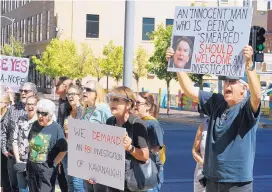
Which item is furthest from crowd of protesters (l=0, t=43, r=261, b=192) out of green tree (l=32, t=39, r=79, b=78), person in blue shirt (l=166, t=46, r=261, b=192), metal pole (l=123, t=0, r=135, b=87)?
green tree (l=32, t=39, r=79, b=78)

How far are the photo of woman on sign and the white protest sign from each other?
2.94 feet

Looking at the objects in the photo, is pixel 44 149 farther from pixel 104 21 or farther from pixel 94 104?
pixel 104 21

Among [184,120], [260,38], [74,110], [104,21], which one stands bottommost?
[184,120]

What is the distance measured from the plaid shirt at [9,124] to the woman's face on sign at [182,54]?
3.10 meters

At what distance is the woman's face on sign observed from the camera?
5441mm

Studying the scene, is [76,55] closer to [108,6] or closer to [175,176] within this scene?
[108,6]

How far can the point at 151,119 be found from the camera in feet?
20.6

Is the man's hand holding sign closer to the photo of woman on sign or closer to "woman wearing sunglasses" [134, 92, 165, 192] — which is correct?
the photo of woman on sign

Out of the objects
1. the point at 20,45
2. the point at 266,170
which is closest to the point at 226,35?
the point at 266,170

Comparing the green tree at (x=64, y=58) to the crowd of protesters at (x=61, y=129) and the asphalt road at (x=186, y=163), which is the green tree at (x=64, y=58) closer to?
the asphalt road at (x=186, y=163)

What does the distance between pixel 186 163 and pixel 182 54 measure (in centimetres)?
831

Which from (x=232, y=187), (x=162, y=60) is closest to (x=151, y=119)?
(x=232, y=187)

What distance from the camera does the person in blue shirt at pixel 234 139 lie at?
4.61 metres

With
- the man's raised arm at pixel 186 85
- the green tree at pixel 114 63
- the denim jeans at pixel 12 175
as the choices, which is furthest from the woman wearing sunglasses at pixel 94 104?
the green tree at pixel 114 63
